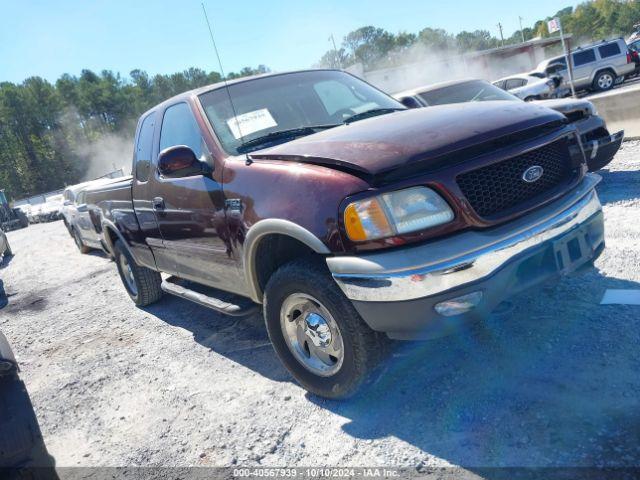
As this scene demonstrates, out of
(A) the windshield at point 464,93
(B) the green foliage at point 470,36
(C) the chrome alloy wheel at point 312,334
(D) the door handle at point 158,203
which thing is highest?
(B) the green foliage at point 470,36

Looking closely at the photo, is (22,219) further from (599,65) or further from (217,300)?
(599,65)

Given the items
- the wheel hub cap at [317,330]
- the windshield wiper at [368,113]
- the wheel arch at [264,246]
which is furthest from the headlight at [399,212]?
the windshield wiper at [368,113]

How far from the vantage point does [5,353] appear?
2.66 meters

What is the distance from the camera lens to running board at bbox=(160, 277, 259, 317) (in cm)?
359

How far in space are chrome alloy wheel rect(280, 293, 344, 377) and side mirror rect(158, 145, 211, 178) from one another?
1.12m

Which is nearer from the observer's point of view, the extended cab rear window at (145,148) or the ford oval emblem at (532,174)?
the ford oval emblem at (532,174)

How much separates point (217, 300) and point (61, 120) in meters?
94.0

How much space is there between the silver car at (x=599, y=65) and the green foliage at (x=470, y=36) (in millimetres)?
77507

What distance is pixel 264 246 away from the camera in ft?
10.4

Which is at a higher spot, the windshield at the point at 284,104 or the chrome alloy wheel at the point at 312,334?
the windshield at the point at 284,104

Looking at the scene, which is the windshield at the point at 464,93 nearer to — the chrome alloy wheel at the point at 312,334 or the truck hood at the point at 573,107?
the truck hood at the point at 573,107

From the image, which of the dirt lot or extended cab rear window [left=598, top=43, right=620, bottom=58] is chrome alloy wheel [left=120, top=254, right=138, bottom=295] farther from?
extended cab rear window [left=598, top=43, right=620, bottom=58]

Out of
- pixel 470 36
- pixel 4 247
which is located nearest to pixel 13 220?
pixel 4 247

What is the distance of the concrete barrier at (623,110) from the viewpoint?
26.0 feet
